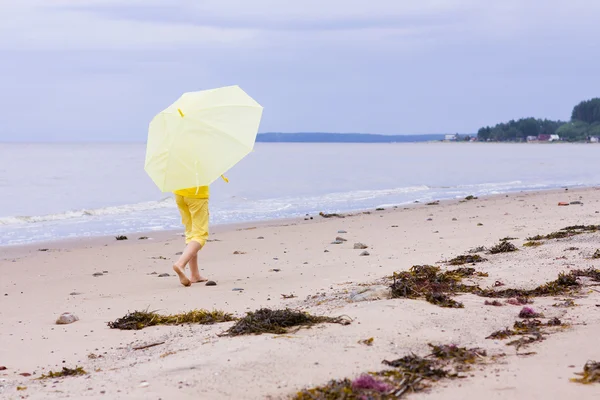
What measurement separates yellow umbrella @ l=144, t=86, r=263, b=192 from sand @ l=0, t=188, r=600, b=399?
1312mm

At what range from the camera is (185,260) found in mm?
8430

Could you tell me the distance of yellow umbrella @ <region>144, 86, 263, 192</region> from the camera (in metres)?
8.23

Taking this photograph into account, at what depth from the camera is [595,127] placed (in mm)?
160500

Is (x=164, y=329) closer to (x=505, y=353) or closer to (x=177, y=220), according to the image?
(x=505, y=353)

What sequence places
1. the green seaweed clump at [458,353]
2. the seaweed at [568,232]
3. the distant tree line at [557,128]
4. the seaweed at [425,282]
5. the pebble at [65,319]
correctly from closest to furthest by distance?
the green seaweed clump at [458,353]
the seaweed at [425,282]
the pebble at [65,319]
the seaweed at [568,232]
the distant tree line at [557,128]

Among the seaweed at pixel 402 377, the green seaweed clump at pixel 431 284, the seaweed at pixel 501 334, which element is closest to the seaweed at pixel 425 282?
the green seaweed clump at pixel 431 284

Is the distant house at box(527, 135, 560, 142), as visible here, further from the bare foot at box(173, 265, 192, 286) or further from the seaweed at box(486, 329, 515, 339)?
the seaweed at box(486, 329, 515, 339)

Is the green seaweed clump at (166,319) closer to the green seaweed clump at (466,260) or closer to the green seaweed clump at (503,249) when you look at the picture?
the green seaweed clump at (466,260)

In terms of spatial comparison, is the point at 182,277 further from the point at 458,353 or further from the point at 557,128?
the point at 557,128

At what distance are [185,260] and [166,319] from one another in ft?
6.66

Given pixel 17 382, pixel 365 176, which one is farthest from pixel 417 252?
pixel 365 176

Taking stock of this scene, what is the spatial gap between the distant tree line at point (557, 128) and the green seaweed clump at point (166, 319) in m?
167

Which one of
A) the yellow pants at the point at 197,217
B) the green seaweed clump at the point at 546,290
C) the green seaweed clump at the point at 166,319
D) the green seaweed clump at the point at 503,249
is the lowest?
the green seaweed clump at the point at 166,319

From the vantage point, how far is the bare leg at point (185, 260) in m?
8.31
